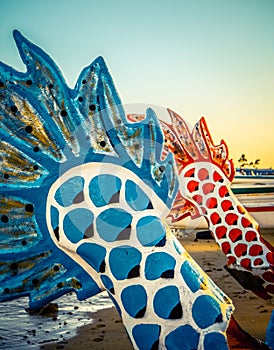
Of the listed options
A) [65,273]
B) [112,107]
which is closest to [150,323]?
[65,273]

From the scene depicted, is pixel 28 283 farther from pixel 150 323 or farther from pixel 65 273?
pixel 150 323

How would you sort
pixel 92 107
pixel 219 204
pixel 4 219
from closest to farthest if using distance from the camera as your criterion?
1. pixel 4 219
2. pixel 92 107
3. pixel 219 204

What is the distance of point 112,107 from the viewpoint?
67.2 inches

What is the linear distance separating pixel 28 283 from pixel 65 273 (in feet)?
0.40

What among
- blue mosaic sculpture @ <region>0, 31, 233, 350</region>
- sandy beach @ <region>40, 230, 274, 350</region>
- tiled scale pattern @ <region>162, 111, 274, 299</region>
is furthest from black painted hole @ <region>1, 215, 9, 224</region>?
tiled scale pattern @ <region>162, 111, 274, 299</region>

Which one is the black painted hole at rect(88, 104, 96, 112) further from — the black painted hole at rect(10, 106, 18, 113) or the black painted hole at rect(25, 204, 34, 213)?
the black painted hole at rect(25, 204, 34, 213)

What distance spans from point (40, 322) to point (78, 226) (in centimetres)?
282

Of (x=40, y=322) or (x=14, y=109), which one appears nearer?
(x=14, y=109)

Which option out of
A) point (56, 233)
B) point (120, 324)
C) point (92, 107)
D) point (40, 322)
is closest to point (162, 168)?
point (92, 107)

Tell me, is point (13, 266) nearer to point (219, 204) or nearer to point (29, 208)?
point (29, 208)

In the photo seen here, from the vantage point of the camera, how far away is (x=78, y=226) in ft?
5.21

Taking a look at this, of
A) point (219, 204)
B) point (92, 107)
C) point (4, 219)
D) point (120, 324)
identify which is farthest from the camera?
point (219, 204)

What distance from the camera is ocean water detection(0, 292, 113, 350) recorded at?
3.64 meters

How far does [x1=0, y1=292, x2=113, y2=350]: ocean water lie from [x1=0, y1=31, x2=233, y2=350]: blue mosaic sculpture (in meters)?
2.14
